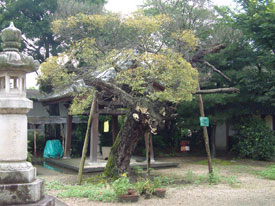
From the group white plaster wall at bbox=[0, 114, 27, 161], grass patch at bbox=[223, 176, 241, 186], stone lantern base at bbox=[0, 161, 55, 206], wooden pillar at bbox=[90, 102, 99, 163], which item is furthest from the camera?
wooden pillar at bbox=[90, 102, 99, 163]

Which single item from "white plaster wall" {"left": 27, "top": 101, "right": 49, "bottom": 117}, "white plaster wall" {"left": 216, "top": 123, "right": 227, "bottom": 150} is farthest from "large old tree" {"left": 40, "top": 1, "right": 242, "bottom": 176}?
"white plaster wall" {"left": 216, "top": 123, "right": 227, "bottom": 150}

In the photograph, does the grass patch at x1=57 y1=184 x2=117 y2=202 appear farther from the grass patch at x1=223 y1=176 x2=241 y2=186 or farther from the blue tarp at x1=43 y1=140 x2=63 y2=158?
the blue tarp at x1=43 y1=140 x2=63 y2=158

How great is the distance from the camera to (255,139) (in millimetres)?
14766

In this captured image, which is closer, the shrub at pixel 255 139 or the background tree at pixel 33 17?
the shrub at pixel 255 139

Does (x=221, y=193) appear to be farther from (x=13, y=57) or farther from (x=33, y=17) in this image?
(x=33, y=17)

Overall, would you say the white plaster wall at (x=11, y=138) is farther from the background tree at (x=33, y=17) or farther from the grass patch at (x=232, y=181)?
the background tree at (x=33, y=17)

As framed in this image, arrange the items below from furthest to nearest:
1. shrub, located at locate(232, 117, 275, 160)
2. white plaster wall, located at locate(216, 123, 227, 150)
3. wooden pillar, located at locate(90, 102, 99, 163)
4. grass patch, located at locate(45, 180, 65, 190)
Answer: white plaster wall, located at locate(216, 123, 227, 150) → shrub, located at locate(232, 117, 275, 160) → wooden pillar, located at locate(90, 102, 99, 163) → grass patch, located at locate(45, 180, 65, 190)

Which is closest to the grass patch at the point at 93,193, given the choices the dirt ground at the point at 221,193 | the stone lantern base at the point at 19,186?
the dirt ground at the point at 221,193

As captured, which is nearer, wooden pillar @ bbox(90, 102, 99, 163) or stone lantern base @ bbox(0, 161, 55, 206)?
stone lantern base @ bbox(0, 161, 55, 206)

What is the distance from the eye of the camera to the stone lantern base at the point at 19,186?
477 cm

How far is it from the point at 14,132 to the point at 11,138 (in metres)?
0.11

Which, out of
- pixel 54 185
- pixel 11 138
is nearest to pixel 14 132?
pixel 11 138

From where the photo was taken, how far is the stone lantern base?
477cm

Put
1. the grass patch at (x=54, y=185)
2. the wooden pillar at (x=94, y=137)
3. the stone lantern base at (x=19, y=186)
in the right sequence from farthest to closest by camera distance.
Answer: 1. the wooden pillar at (x=94, y=137)
2. the grass patch at (x=54, y=185)
3. the stone lantern base at (x=19, y=186)
